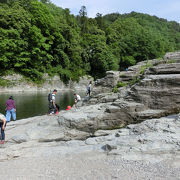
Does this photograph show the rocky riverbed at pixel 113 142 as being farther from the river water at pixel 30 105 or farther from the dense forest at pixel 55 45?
the dense forest at pixel 55 45

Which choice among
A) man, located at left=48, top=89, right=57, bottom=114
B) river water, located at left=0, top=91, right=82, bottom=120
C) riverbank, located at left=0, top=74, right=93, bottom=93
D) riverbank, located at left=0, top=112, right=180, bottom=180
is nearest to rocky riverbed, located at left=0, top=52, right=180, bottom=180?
riverbank, located at left=0, top=112, right=180, bottom=180

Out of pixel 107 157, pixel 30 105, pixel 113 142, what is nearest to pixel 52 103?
pixel 113 142

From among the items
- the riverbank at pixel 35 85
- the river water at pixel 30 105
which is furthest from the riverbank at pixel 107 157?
the riverbank at pixel 35 85

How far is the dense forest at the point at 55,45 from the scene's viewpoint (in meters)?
45.8

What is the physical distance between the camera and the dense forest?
45781 mm

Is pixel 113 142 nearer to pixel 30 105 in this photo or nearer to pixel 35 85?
pixel 30 105

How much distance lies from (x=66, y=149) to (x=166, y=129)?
17.2ft

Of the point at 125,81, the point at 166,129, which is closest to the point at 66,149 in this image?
the point at 166,129

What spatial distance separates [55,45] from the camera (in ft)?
204

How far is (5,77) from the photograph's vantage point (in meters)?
43.0

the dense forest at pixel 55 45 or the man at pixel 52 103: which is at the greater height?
the dense forest at pixel 55 45

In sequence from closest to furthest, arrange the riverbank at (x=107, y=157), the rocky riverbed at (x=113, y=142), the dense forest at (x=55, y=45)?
the riverbank at (x=107, y=157) → the rocky riverbed at (x=113, y=142) → the dense forest at (x=55, y=45)

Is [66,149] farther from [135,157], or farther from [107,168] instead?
[135,157]

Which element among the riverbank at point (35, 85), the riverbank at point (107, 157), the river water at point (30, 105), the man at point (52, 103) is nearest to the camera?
the riverbank at point (107, 157)
